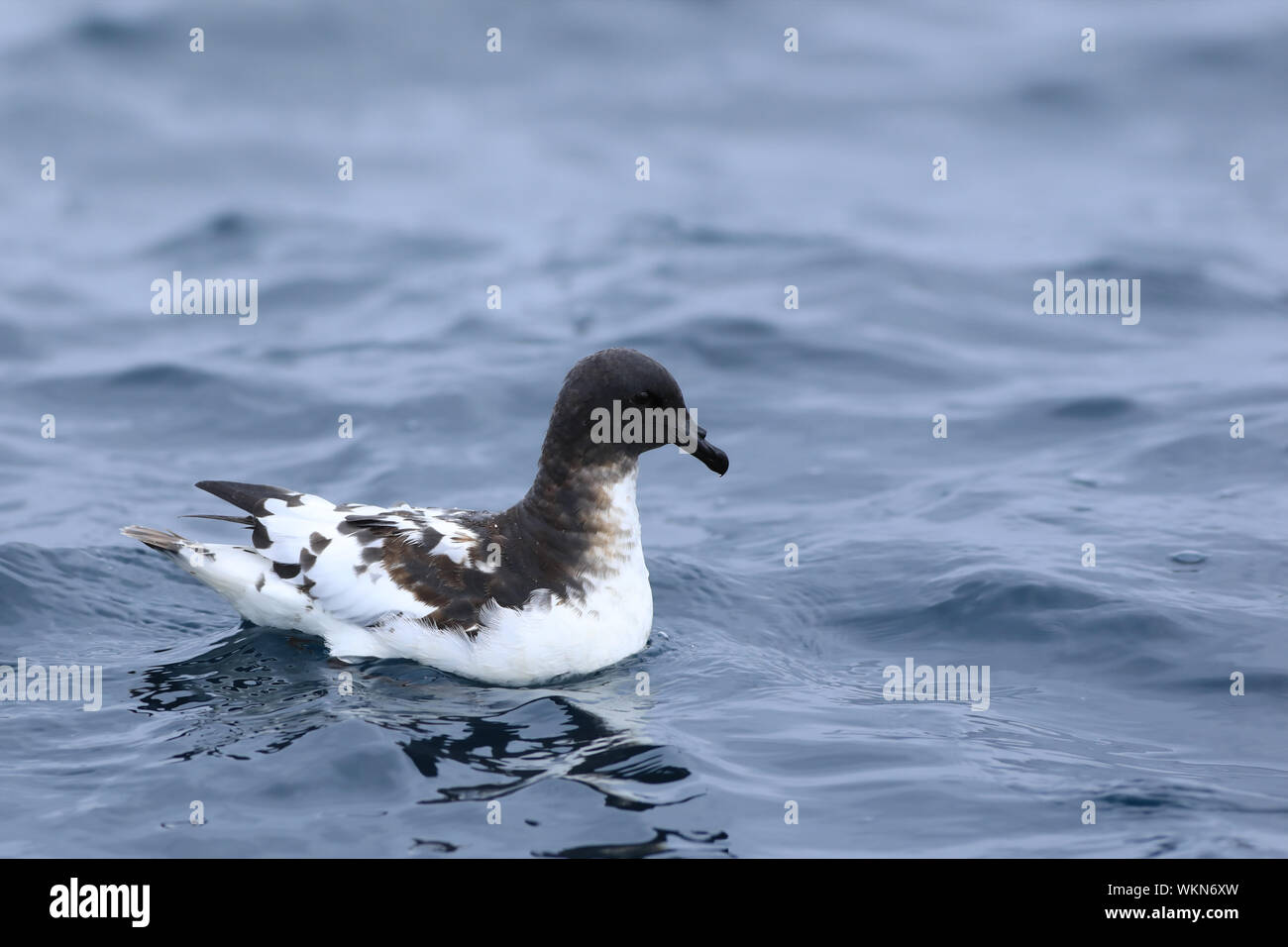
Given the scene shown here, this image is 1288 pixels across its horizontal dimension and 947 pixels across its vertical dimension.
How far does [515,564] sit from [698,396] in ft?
22.5

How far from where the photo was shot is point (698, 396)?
1652cm

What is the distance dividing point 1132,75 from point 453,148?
11332mm

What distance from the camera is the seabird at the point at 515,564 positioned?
9828mm

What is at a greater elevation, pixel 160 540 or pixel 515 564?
pixel 160 540

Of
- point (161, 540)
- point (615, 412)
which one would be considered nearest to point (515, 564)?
point (615, 412)

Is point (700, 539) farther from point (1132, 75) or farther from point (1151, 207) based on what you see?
point (1132, 75)

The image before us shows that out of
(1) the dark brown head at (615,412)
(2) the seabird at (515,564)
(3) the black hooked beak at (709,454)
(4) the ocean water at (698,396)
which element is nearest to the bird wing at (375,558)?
(2) the seabird at (515,564)

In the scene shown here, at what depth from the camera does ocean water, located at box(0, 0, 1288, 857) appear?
866cm

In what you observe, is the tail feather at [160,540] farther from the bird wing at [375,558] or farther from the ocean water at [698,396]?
the ocean water at [698,396]

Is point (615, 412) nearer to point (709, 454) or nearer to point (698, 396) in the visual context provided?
point (709, 454)

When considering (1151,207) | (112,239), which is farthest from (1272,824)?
(112,239)

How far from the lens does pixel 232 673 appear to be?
10.1m

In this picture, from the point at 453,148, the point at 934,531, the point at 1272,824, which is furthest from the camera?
the point at 453,148

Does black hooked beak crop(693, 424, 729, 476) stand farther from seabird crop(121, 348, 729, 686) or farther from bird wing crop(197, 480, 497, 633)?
bird wing crop(197, 480, 497, 633)
